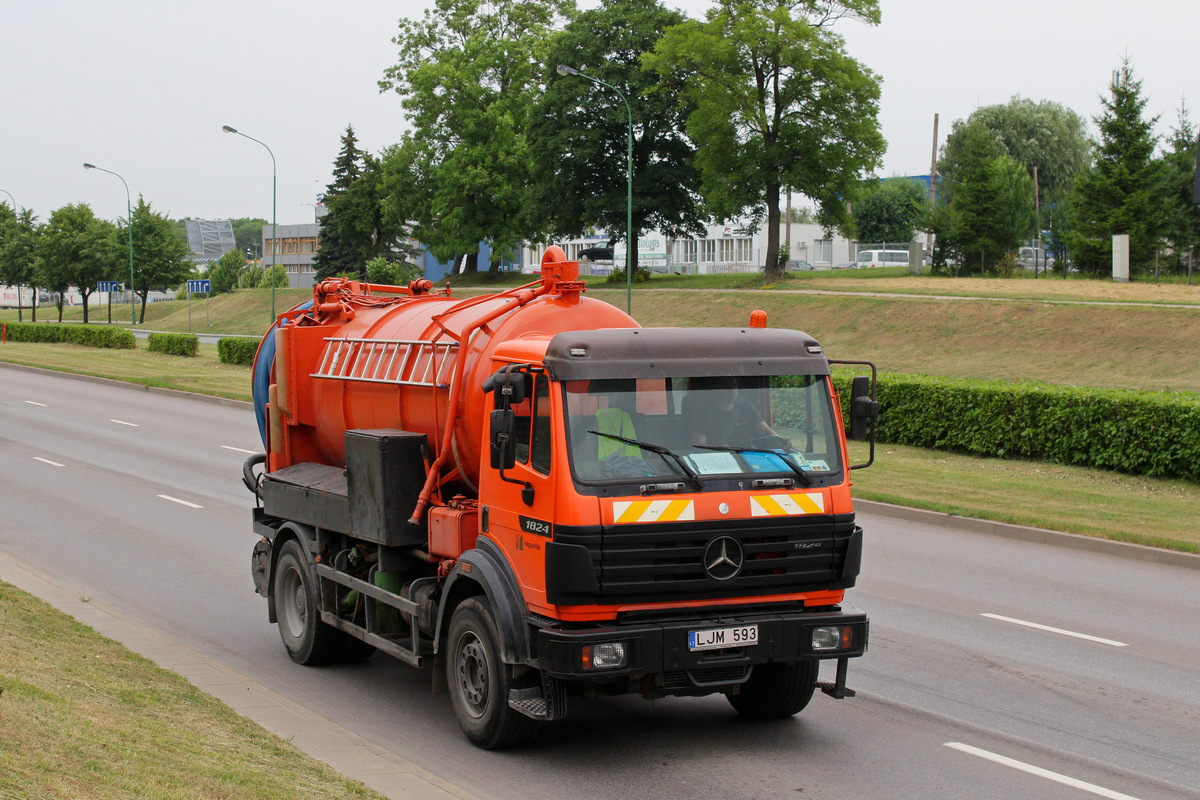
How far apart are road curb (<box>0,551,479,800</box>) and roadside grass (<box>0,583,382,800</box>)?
27 cm

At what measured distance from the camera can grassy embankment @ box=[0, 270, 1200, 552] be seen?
53.6 feet

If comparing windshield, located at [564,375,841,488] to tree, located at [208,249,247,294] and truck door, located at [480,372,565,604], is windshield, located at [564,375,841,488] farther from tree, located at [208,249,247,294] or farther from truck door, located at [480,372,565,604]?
tree, located at [208,249,247,294]

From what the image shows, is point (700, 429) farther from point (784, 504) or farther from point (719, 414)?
point (784, 504)

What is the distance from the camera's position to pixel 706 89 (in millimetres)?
53625

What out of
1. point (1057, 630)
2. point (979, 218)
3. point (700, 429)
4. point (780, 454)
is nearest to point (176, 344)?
point (979, 218)

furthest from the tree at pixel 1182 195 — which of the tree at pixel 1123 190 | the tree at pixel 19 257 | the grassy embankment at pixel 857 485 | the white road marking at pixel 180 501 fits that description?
the tree at pixel 19 257

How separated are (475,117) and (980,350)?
142 ft

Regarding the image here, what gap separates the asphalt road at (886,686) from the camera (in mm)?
6762

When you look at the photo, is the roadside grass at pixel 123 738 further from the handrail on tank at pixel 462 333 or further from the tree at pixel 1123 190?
the tree at pixel 1123 190

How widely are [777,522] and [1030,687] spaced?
3100 millimetres

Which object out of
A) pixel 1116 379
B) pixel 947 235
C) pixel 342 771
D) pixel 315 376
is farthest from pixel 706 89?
pixel 342 771

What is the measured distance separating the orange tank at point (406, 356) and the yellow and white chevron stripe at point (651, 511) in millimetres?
1232

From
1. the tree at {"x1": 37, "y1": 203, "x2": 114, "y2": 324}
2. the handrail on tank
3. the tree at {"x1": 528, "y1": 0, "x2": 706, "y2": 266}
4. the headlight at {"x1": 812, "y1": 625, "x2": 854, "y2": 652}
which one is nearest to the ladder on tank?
the handrail on tank

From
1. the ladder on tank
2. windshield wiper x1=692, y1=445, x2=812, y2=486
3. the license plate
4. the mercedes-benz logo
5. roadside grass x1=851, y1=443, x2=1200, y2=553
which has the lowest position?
roadside grass x1=851, y1=443, x2=1200, y2=553
